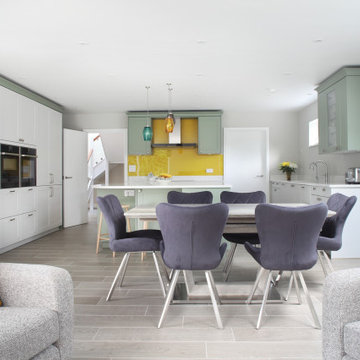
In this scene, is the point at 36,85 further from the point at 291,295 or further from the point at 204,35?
the point at 291,295

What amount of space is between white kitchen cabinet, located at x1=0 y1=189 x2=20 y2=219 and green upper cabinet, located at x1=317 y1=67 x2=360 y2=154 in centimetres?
454

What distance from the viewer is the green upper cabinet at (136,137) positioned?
7.28m

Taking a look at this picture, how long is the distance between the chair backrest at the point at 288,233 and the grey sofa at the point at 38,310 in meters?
1.27

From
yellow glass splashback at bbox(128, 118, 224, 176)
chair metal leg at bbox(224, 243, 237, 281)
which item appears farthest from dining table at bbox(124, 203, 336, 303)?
yellow glass splashback at bbox(128, 118, 224, 176)

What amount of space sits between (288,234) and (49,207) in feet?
16.4

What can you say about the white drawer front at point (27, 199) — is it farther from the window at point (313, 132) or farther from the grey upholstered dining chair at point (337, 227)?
the window at point (313, 132)

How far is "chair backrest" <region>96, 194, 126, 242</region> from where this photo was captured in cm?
284

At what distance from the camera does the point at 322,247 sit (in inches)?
113

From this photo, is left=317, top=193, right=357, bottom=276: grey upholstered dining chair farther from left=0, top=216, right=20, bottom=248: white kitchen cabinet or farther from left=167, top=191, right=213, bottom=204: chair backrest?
left=0, top=216, right=20, bottom=248: white kitchen cabinet

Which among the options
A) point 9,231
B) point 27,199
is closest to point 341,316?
point 9,231

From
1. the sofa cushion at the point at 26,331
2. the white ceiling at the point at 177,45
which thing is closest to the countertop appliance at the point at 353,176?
the white ceiling at the point at 177,45

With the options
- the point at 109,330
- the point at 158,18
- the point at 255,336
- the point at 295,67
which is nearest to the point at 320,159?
the point at 295,67

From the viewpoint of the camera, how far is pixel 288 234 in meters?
2.29

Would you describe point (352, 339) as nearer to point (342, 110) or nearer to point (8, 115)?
point (342, 110)
